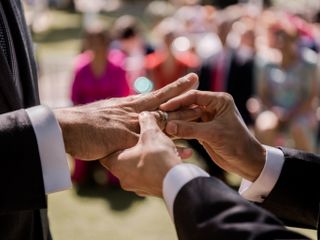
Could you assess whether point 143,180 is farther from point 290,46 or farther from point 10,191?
point 290,46

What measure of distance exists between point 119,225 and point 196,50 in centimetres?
282

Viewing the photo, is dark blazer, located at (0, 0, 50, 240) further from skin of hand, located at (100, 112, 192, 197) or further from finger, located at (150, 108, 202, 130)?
finger, located at (150, 108, 202, 130)

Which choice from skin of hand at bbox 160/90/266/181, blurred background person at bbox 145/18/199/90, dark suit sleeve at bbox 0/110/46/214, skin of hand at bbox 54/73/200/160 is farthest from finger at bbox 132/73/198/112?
blurred background person at bbox 145/18/199/90

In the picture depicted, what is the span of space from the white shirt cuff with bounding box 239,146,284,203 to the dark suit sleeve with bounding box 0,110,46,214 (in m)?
0.76

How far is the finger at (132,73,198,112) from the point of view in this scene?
2094mm

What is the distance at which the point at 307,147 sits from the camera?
6.29 m

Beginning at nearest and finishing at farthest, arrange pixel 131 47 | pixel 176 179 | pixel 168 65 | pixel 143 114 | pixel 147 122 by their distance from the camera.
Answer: pixel 176 179, pixel 147 122, pixel 143 114, pixel 168 65, pixel 131 47

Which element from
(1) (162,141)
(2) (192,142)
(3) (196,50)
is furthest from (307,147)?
(1) (162,141)

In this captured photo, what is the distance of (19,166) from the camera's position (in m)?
1.57

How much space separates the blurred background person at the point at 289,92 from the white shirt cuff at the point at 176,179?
4708 millimetres

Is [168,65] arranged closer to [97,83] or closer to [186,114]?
[97,83]

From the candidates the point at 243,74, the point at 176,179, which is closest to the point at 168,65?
the point at 243,74

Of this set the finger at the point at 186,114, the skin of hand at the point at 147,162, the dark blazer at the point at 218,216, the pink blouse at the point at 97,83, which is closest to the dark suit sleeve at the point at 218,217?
the dark blazer at the point at 218,216

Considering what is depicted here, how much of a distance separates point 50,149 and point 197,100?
67 centimetres
